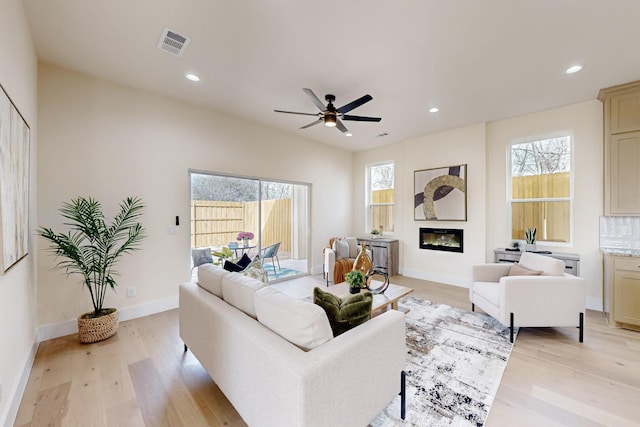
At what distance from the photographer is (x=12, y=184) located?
174cm

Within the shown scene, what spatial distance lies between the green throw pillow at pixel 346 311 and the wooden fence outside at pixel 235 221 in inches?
118

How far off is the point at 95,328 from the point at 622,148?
21.3ft

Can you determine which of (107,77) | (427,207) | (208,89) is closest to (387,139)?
(427,207)

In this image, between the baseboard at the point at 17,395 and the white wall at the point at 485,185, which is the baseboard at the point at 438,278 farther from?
the baseboard at the point at 17,395

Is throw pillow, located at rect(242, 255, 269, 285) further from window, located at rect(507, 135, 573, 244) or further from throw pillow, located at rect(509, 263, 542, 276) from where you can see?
window, located at rect(507, 135, 573, 244)

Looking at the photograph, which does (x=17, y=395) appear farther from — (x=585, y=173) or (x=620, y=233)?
(x=585, y=173)

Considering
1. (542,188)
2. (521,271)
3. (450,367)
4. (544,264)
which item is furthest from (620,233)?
(450,367)

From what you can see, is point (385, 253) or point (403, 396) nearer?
point (403, 396)

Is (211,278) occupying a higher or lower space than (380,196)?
lower

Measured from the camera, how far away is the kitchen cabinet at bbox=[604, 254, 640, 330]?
287cm

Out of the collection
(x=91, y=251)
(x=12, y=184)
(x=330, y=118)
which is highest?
(x=330, y=118)

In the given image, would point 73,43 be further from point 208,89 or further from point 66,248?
point 66,248

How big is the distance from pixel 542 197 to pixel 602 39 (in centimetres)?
242

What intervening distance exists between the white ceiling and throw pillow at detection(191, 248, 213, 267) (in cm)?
225
